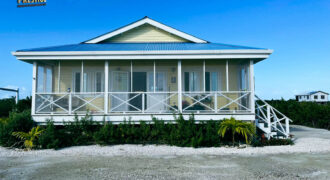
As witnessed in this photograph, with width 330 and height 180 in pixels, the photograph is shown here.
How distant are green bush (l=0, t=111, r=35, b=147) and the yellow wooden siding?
20.6 ft

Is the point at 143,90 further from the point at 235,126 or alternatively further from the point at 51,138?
the point at 235,126

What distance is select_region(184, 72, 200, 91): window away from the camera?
10.9 metres

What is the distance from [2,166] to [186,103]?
6802mm

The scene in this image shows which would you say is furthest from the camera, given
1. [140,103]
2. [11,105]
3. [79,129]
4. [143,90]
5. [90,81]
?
[11,105]

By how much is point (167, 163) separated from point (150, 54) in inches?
180

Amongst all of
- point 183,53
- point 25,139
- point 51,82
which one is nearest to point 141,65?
point 183,53

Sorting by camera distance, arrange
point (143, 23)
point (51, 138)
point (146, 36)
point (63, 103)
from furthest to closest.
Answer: point (146, 36) < point (143, 23) < point (63, 103) < point (51, 138)

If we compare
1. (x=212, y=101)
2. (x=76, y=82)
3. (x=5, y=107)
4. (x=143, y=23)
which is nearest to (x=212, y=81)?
(x=212, y=101)

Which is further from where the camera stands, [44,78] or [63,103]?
[44,78]

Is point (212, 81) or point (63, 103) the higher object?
point (212, 81)

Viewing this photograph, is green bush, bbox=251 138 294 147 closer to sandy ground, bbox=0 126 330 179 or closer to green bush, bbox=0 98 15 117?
sandy ground, bbox=0 126 330 179

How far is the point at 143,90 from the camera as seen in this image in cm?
1081

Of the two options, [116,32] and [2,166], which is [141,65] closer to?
[116,32]

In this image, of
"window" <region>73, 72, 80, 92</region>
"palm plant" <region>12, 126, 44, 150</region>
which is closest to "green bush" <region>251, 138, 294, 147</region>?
"palm plant" <region>12, 126, 44, 150</region>
